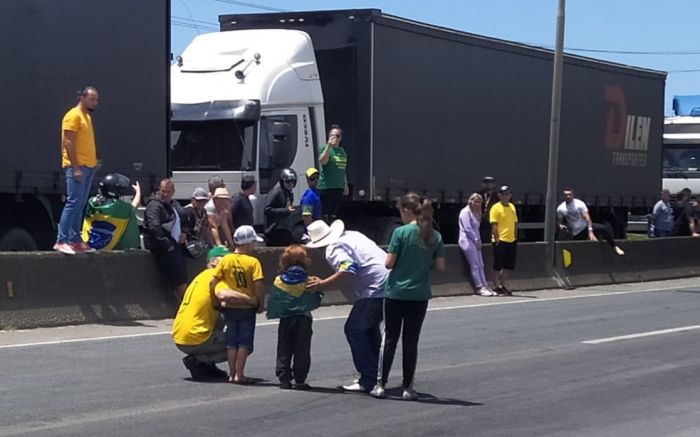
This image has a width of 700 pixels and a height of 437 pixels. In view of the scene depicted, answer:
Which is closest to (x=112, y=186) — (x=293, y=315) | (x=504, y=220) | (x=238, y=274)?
(x=238, y=274)

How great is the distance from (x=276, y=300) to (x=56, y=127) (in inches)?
269

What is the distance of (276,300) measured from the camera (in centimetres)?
1080

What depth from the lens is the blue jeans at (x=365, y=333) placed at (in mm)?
10664

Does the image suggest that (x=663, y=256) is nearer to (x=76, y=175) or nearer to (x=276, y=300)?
(x=76, y=175)

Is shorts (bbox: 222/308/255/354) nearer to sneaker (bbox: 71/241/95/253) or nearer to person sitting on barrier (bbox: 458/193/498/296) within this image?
sneaker (bbox: 71/241/95/253)

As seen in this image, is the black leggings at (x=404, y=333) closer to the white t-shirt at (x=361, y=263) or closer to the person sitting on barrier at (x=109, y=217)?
the white t-shirt at (x=361, y=263)

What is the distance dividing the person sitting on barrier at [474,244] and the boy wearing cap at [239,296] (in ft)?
33.8

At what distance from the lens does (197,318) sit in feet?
36.0

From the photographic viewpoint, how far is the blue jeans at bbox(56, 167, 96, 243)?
48.0ft

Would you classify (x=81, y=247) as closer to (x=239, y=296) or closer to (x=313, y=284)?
(x=239, y=296)

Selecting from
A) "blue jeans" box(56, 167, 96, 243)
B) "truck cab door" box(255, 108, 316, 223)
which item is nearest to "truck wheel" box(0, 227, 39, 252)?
"blue jeans" box(56, 167, 96, 243)

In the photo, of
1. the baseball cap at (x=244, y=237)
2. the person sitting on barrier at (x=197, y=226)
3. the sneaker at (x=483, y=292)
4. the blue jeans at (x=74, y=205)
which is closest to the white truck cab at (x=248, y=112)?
the person sitting on barrier at (x=197, y=226)

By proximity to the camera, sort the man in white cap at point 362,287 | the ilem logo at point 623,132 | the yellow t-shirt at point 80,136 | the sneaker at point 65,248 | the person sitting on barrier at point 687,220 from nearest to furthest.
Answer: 1. the man in white cap at point 362,287
2. the yellow t-shirt at point 80,136
3. the sneaker at point 65,248
4. the person sitting on barrier at point 687,220
5. the ilem logo at point 623,132

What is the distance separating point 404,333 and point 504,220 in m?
11.0
